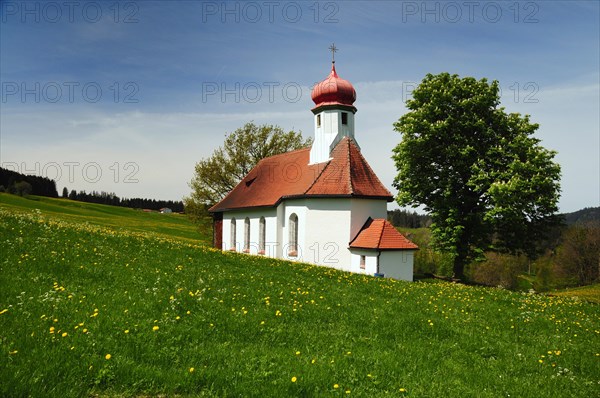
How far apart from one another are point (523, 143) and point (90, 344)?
25.8 m

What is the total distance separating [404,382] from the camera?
594 centimetres

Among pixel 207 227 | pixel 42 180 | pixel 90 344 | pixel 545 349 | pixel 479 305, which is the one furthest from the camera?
pixel 42 180

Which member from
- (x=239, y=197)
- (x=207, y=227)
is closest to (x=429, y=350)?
(x=239, y=197)

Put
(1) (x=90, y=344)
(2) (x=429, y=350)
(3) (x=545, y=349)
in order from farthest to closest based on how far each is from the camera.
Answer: (3) (x=545, y=349) < (2) (x=429, y=350) < (1) (x=90, y=344)

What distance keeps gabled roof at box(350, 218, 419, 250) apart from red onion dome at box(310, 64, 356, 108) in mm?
10119

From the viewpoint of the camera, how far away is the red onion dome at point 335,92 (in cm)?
2947

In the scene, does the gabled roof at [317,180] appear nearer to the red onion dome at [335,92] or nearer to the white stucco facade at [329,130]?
the white stucco facade at [329,130]

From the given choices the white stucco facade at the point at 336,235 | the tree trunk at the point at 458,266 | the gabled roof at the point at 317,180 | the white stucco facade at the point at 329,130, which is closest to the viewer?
the white stucco facade at the point at 336,235

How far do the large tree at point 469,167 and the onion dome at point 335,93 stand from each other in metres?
4.56

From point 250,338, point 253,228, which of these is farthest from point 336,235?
point 250,338

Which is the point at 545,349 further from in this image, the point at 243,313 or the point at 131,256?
the point at 131,256

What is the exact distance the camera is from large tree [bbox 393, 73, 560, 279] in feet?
77.7

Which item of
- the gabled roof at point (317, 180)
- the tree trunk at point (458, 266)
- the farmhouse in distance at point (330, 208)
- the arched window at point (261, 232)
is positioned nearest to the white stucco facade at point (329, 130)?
the farmhouse in distance at point (330, 208)

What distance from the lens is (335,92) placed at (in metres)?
29.4
